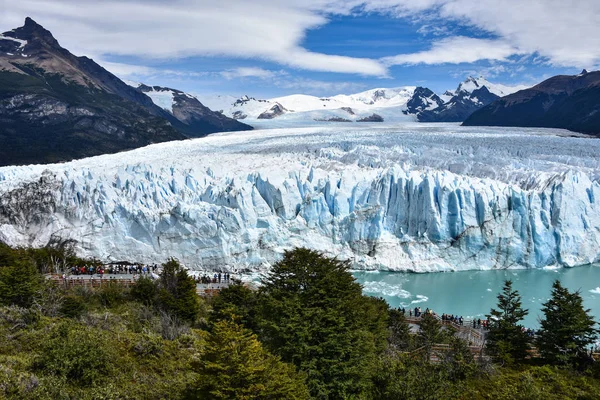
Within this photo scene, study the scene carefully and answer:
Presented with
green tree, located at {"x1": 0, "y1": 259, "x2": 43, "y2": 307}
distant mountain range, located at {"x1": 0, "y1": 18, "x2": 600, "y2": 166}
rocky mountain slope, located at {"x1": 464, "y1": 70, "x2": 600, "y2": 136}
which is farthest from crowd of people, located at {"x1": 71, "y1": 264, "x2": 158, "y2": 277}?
rocky mountain slope, located at {"x1": 464, "y1": 70, "x2": 600, "y2": 136}

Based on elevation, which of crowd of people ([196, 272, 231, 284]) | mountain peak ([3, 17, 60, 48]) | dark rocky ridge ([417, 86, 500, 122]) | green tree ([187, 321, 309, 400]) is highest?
mountain peak ([3, 17, 60, 48])

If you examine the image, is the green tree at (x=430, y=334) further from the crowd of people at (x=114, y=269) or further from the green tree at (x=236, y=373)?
the crowd of people at (x=114, y=269)

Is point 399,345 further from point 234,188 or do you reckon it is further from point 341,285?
point 234,188

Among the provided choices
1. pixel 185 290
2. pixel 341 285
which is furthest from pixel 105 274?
Result: pixel 341 285

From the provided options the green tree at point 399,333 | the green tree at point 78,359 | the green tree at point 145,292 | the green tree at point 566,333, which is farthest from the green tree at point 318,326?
the green tree at point 145,292

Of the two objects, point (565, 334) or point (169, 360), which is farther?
point (565, 334)

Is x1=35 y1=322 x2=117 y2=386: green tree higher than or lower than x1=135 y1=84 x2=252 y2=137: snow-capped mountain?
lower

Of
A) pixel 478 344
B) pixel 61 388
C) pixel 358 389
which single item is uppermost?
pixel 61 388

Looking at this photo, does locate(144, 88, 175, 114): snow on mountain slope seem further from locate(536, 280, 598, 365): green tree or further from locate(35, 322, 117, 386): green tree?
locate(35, 322, 117, 386): green tree
